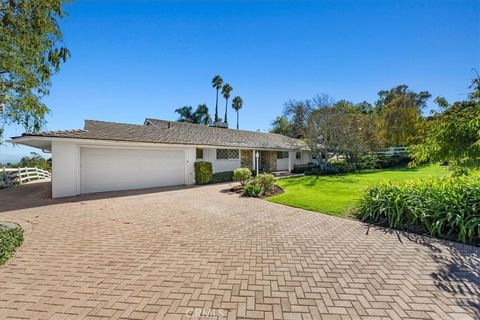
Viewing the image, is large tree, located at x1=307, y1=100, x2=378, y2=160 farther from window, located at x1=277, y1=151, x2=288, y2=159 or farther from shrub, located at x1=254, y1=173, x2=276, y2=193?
shrub, located at x1=254, y1=173, x2=276, y2=193

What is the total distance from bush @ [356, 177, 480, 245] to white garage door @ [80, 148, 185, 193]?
11.3m

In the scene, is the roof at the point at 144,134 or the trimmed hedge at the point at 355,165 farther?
the trimmed hedge at the point at 355,165

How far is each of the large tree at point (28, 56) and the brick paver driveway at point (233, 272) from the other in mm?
3326

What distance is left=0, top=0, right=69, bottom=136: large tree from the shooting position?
5199 mm

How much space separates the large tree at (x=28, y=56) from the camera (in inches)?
205

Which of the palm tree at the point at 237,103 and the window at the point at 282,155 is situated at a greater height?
the palm tree at the point at 237,103

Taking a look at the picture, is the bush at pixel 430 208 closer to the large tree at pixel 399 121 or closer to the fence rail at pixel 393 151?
the fence rail at pixel 393 151

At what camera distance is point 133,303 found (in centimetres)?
291

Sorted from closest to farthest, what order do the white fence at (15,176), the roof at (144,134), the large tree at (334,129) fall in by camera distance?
the roof at (144,134) → the white fence at (15,176) → the large tree at (334,129)

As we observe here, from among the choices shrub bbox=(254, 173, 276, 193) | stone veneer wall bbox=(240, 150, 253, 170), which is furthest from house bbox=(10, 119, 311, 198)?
shrub bbox=(254, 173, 276, 193)

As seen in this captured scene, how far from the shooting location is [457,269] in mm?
3762

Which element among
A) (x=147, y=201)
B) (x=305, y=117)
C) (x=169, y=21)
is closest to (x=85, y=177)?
(x=147, y=201)

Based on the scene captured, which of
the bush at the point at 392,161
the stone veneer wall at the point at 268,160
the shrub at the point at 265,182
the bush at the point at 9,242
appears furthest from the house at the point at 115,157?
the bush at the point at 392,161

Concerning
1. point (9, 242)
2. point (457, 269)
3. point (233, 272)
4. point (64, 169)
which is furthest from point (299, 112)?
point (9, 242)
